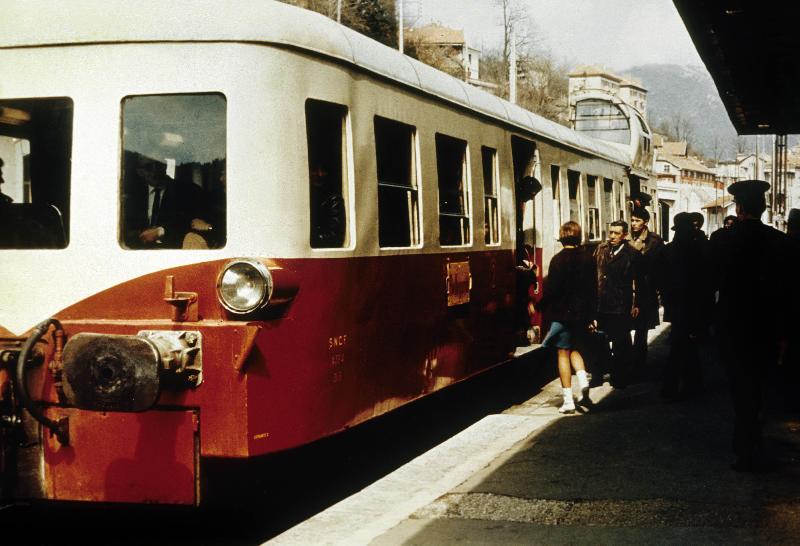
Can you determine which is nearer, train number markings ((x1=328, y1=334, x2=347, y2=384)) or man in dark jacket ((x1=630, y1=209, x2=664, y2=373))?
train number markings ((x1=328, y1=334, x2=347, y2=384))

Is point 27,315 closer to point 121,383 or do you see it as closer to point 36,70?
point 121,383

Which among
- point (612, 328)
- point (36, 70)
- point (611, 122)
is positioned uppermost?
point (611, 122)

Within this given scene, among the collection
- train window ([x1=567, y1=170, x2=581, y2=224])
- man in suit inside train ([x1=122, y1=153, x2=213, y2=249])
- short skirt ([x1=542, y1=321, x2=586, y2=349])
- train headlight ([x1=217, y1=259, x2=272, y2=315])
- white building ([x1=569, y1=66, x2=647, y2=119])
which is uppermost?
white building ([x1=569, y1=66, x2=647, y2=119])

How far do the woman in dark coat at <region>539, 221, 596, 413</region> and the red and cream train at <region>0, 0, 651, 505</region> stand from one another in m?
3.91

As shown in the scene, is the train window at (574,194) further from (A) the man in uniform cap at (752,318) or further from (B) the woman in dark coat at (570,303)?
(A) the man in uniform cap at (752,318)

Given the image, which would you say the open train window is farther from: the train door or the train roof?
the train door

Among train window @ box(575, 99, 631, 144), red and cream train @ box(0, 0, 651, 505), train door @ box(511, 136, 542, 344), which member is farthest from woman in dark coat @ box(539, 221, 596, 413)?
train window @ box(575, 99, 631, 144)

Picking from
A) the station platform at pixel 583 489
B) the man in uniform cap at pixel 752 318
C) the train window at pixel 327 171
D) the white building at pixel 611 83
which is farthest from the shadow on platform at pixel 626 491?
the white building at pixel 611 83

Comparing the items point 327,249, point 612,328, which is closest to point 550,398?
point 612,328

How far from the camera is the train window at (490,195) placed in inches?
414

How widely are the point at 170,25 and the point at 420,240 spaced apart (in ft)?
9.53

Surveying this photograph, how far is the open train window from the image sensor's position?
7.71 meters

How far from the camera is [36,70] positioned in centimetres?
632

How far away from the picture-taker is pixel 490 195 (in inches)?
418
